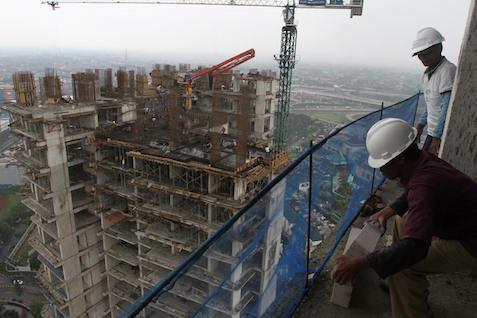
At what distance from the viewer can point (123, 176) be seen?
12.6m

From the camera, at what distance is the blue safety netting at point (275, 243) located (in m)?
1.97

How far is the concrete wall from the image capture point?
3.21 metres

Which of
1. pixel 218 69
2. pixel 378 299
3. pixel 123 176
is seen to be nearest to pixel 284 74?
pixel 218 69

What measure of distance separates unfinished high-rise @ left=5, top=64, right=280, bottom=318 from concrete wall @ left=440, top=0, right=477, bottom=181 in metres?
6.17

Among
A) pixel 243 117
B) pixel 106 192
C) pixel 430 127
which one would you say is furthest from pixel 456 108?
pixel 106 192

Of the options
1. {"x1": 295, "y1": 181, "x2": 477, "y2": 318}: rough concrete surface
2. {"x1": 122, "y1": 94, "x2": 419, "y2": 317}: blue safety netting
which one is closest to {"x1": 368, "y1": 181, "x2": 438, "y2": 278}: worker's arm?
{"x1": 122, "y1": 94, "x2": 419, "y2": 317}: blue safety netting

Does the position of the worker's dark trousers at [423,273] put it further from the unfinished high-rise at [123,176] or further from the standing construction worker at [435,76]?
the unfinished high-rise at [123,176]

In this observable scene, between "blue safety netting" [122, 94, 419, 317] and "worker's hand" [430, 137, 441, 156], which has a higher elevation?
"worker's hand" [430, 137, 441, 156]

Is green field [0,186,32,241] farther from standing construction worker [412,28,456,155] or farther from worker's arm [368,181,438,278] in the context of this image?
worker's arm [368,181,438,278]

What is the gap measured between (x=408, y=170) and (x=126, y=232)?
12.5m

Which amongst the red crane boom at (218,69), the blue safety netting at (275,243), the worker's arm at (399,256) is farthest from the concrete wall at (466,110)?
the red crane boom at (218,69)

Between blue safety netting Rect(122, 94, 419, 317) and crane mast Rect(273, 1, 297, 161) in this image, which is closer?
blue safety netting Rect(122, 94, 419, 317)

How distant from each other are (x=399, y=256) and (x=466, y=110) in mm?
2320

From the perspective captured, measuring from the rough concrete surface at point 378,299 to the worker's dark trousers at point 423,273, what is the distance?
554mm
